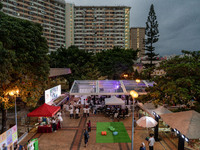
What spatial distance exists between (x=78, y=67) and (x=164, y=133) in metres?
22.3

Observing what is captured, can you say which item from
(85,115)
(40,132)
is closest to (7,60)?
(40,132)

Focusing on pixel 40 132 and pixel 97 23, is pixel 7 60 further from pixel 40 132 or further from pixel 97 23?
pixel 97 23

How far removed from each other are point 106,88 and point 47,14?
6466 cm

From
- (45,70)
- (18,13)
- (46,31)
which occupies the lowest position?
(45,70)

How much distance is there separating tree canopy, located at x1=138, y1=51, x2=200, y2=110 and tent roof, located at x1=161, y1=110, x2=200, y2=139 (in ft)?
3.16

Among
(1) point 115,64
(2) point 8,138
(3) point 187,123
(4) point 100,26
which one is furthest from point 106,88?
(4) point 100,26

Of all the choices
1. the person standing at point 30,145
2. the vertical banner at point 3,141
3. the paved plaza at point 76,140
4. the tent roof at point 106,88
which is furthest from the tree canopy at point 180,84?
the vertical banner at point 3,141

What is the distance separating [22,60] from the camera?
444 inches

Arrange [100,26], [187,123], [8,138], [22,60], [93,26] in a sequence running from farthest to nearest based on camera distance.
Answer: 1. [100,26]
2. [93,26]
3. [22,60]
4. [8,138]
5. [187,123]

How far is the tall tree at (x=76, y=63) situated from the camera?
98.5ft

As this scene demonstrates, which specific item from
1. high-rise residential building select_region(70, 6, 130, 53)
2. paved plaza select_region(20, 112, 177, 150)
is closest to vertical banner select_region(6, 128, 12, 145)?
paved plaza select_region(20, 112, 177, 150)

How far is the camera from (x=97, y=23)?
77.8 meters

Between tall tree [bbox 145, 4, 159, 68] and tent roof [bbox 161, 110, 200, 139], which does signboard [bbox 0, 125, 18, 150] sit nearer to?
tent roof [bbox 161, 110, 200, 139]

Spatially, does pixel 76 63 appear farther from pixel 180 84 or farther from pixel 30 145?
pixel 180 84
